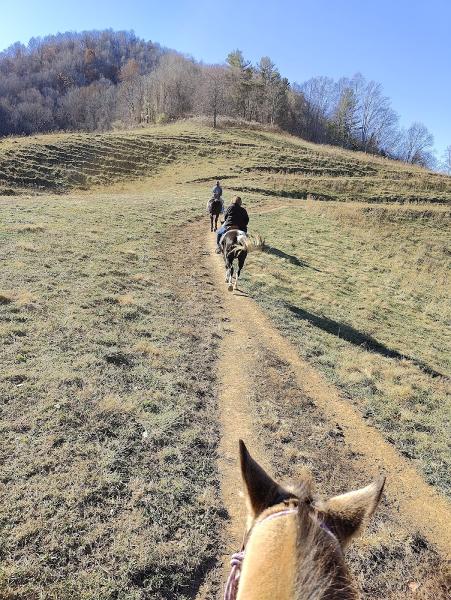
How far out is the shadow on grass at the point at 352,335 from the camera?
36.6 feet

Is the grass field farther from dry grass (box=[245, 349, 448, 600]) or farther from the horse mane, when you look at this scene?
the horse mane

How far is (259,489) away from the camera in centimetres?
181

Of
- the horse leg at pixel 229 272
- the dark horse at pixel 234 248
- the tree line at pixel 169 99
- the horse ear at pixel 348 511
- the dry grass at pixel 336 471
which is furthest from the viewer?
the tree line at pixel 169 99

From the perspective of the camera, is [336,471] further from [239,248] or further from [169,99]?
[169,99]

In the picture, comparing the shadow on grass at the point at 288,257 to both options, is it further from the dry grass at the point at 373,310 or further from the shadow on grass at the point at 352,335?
the shadow on grass at the point at 352,335

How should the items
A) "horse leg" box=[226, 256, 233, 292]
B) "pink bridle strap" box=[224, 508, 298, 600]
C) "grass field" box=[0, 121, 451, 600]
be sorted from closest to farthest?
"pink bridle strap" box=[224, 508, 298, 600] → "grass field" box=[0, 121, 451, 600] → "horse leg" box=[226, 256, 233, 292]

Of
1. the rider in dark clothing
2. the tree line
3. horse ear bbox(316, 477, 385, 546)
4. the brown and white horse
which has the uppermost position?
the tree line

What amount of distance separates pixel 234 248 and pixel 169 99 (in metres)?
83.9

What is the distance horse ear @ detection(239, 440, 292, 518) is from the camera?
1.76m

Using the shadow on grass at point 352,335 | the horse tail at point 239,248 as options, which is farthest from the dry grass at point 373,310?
the horse tail at point 239,248

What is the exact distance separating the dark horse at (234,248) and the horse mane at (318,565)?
10976 mm

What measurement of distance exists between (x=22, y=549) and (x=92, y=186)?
35.5 m

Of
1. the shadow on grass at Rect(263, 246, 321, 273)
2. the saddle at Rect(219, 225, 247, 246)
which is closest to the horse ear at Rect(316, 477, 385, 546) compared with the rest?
the saddle at Rect(219, 225, 247, 246)

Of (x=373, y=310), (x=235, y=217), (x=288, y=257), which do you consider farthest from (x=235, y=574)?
(x=288, y=257)
